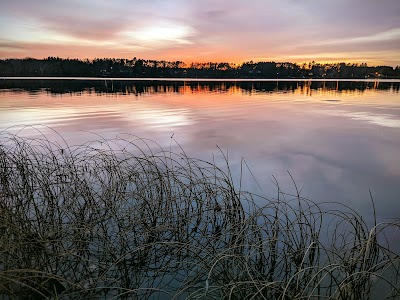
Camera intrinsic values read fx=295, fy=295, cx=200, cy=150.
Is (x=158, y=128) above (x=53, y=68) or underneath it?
underneath

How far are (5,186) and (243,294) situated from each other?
5568 millimetres

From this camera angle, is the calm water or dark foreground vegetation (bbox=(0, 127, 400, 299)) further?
the calm water

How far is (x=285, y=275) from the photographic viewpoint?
15.1 feet

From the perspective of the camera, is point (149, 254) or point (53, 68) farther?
point (53, 68)

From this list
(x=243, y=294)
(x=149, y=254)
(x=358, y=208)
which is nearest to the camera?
(x=243, y=294)

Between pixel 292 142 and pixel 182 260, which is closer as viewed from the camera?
pixel 182 260

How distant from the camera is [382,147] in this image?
14656 millimetres

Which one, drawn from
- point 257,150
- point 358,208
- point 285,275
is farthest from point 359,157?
point 285,275

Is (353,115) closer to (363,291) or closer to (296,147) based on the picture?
(296,147)

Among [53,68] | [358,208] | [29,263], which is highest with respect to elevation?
[53,68]

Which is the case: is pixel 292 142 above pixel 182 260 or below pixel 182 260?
above

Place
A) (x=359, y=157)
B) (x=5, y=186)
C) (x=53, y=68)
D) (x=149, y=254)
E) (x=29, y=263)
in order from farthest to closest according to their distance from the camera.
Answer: (x=53, y=68) → (x=359, y=157) → (x=5, y=186) → (x=149, y=254) → (x=29, y=263)

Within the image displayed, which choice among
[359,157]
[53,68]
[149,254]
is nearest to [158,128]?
[359,157]

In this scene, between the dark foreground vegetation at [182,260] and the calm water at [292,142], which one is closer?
the dark foreground vegetation at [182,260]
